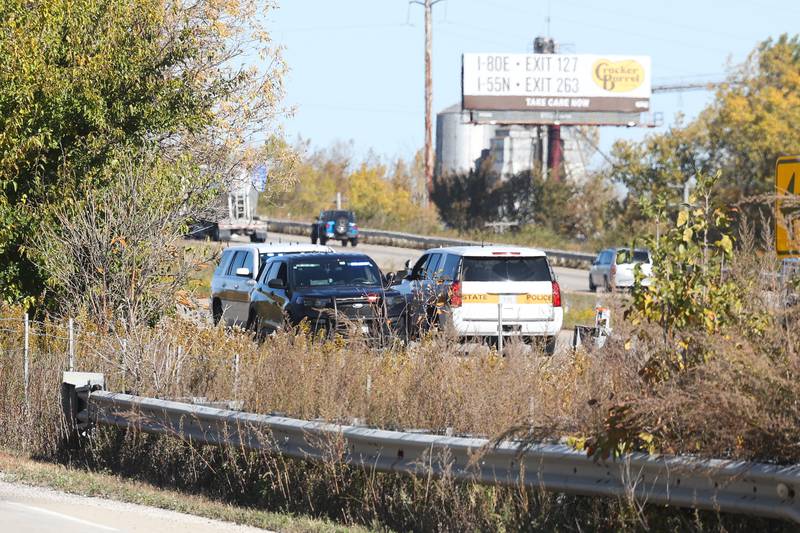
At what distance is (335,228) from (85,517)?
50.8 metres

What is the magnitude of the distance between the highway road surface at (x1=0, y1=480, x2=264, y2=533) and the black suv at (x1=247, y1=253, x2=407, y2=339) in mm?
9137

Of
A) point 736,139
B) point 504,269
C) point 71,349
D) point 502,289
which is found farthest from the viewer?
point 736,139

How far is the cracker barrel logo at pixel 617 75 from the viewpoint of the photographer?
7806cm

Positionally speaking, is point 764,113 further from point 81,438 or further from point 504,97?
point 81,438

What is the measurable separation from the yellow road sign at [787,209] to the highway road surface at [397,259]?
103 feet

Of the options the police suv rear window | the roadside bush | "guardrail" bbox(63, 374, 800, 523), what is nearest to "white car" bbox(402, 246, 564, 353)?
the police suv rear window

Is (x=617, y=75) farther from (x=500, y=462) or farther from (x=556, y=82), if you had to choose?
(x=500, y=462)

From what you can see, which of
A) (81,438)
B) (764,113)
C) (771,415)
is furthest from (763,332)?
(764,113)

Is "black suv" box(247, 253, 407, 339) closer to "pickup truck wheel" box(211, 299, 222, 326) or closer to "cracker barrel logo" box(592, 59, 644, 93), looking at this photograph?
"pickup truck wheel" box(211, 299, 222, 326)

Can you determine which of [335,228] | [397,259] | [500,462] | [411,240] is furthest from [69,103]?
[411,240]

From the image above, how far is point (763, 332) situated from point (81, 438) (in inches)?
282

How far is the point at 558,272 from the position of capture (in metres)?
54.6

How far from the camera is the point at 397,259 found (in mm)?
53656

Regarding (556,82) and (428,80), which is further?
(556,82)
